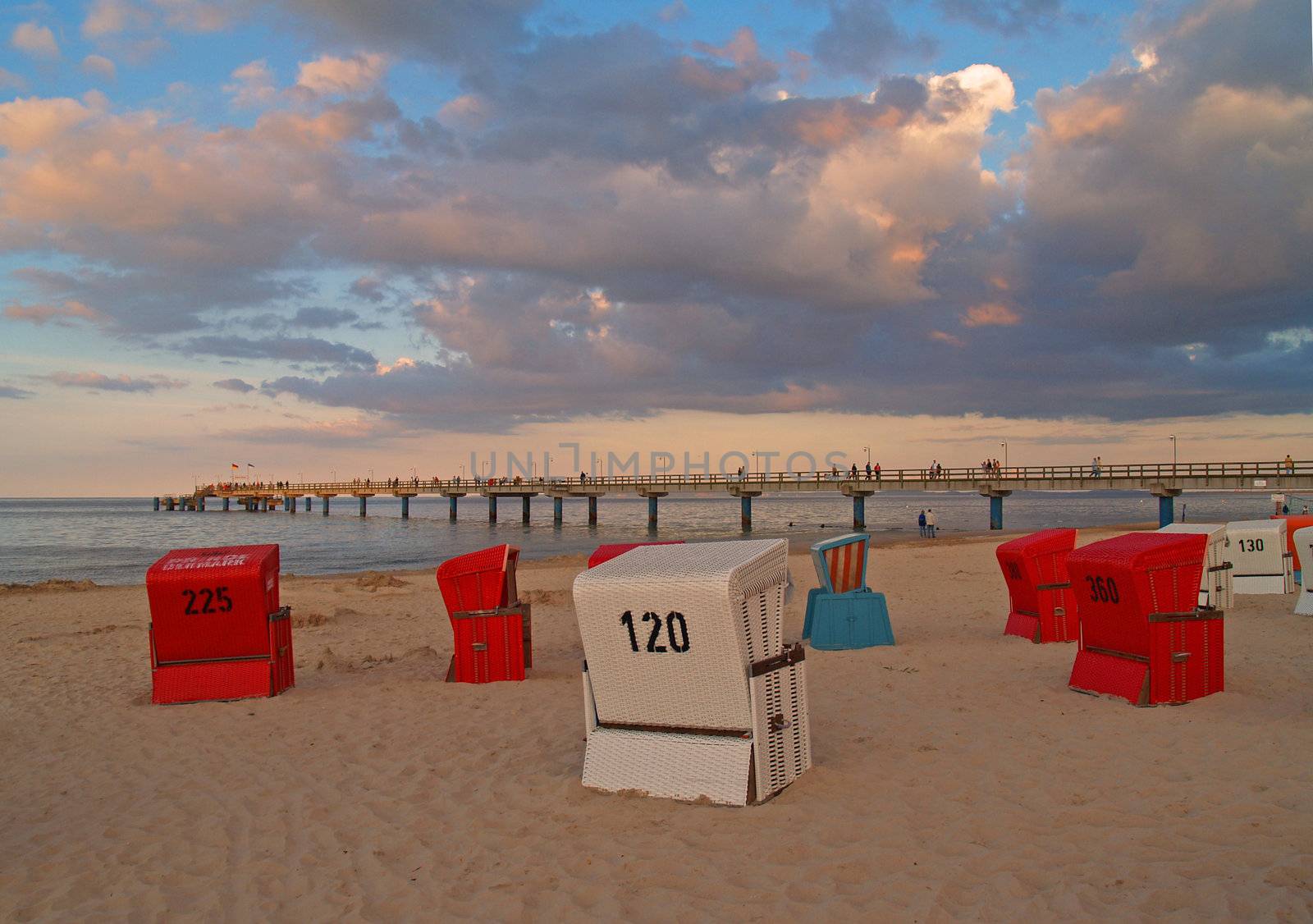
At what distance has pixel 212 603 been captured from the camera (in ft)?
27.8

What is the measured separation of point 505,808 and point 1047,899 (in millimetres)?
3076

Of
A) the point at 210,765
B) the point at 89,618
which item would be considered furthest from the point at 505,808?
the point at 89,618

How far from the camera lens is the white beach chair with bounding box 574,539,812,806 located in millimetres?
5250

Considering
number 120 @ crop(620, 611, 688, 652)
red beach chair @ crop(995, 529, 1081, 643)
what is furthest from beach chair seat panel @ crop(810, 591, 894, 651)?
number 120 @ crop(620, 611, 688, 652)

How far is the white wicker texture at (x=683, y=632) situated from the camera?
5211 mm

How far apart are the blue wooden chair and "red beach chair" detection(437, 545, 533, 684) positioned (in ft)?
12.4

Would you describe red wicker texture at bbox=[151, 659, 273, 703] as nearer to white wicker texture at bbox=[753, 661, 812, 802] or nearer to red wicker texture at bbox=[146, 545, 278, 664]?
A: red wicker texture at bbox=[146, 545, 278, 664]

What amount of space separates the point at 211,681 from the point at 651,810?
550cm

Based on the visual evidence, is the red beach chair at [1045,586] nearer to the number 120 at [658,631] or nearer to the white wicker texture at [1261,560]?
the white wicker texture at [1261,560]

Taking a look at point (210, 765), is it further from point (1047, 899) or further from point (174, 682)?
point (1047, 899)

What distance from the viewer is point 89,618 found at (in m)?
17.4

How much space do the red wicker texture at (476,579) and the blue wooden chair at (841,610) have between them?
3913 millimetres

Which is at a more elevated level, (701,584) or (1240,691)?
(701,584)

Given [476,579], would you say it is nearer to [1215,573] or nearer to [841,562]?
[841,562]
